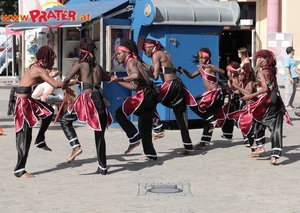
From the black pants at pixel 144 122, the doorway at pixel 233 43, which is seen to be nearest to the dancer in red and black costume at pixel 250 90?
the black pants at pixel 144 122

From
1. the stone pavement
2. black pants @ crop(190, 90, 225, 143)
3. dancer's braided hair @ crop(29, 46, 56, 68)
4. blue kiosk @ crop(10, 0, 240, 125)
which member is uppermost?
blue kiosk @ crop(10, 0, 240, 125)

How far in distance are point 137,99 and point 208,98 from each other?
1806mm

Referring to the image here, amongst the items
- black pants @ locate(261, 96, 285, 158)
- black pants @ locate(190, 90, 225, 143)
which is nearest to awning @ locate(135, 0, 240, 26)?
black pants @ locate(190, 90, 225, 143)

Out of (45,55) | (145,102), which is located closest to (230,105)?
(145,102)

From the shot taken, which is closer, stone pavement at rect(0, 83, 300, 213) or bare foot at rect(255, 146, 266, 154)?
stone pavement at rect(0, 83, 300, 213)

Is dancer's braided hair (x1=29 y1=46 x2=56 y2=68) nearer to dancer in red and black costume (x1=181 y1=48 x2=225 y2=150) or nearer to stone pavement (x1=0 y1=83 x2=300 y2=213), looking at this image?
stone pavement (x1=0 y1=83 x2=300 y2=213)

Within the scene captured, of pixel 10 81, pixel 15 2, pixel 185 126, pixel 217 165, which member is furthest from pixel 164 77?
pixel 15 2

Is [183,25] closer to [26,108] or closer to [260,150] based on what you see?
[260,150]

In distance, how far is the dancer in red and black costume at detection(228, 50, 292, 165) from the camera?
10273 mm

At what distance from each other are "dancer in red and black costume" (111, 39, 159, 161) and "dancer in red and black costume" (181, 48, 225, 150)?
55.9 inches

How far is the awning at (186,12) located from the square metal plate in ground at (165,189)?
5285 mm

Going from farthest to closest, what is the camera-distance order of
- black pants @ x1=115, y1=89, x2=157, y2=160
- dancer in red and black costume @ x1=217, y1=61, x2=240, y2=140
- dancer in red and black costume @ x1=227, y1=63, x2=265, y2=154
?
1. dancer in red and black costume @ x1=217, y1=61, x2=240, y2=140
2. dancer in red and black costume @ x1=227, y1=63, x2=265, y2=154
3. black pants @ x1=115, y1=89, x2=157, y2=160

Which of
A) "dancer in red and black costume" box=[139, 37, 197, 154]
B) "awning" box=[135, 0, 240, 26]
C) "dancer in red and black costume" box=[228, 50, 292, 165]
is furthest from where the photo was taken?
"awning" box=[135, 0, 240, 26]

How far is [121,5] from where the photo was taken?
14320 millimetres
